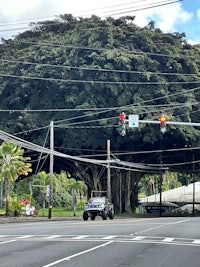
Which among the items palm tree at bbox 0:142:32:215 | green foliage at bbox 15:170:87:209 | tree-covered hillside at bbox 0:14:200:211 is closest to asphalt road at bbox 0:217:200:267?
palm tree at bbox 0:142:32:215

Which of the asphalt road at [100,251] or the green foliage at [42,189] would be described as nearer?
the asphalt road at [100,251]

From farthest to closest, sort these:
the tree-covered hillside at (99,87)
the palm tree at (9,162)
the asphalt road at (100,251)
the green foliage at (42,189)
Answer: the green foliage at (42,189), the tree-covered hillside at (99,87), the palm tree at (9,162), the asphalt road at (100,251)

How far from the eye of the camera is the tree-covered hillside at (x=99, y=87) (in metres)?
55.5

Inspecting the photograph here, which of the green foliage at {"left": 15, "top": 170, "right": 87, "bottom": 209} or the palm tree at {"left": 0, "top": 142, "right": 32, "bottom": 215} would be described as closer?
the palm tree at {"left": 0, "top": 142, "right": 32, "bottom": 215}

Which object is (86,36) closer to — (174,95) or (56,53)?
(56,53)

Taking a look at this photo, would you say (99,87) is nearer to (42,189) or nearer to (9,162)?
(9,162)

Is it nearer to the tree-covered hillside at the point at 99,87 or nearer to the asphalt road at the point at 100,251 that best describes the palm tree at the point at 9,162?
the tree-covered hillside at the point at 99,87

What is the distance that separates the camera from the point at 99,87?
55.3 meters

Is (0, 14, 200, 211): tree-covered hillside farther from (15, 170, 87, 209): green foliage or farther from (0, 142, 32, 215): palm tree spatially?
(15, 170, 87, 209): green foliage

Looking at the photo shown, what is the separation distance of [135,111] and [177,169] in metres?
22.6

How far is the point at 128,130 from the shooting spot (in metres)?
56.0

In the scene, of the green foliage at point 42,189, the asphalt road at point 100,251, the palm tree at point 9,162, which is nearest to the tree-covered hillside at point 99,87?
the palm tree at point 9,162

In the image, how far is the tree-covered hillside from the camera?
5553cm

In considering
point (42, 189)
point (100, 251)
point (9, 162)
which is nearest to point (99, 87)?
point (9, 162)
